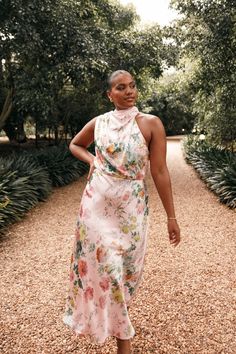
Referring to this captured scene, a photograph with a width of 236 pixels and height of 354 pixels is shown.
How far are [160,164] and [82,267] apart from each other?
899 mm

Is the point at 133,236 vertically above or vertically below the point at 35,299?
above

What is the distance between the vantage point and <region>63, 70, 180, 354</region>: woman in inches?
88.3

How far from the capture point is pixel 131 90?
2.32 metres

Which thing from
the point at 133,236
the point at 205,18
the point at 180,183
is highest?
the point at 205,18

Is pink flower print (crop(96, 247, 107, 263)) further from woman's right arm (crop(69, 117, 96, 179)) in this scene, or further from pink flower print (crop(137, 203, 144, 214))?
woman's right arm (crop(69, 117, 96, 179))

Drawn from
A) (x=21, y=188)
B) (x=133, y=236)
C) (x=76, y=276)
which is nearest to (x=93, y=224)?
(x=133, y=236)

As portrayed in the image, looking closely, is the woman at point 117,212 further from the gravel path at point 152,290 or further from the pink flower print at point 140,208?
the gravel path at point 152,290

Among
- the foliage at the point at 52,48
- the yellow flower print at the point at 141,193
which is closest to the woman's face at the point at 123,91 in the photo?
the yellow flower print at the point at 141,193

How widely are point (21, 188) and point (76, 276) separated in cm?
600

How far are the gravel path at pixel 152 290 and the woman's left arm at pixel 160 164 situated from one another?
48.7 inches

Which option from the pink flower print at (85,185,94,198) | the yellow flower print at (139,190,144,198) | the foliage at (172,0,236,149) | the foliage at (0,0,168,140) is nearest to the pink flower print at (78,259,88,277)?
the pink flower print at (85,185,94,198)

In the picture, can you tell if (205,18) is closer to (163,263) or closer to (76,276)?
(163,263)

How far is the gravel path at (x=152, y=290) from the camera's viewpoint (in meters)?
2.99

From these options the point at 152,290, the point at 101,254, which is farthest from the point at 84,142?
the point at 152,290
